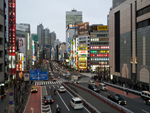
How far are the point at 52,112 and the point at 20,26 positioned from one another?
283 ft

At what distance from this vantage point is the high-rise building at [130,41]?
39.1m

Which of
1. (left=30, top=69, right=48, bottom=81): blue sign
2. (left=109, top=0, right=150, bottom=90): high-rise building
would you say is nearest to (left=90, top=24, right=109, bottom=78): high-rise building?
(left=109, top=0, right=150, bottom=90): high-rise building

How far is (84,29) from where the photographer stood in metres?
108

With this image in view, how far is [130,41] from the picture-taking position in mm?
45625

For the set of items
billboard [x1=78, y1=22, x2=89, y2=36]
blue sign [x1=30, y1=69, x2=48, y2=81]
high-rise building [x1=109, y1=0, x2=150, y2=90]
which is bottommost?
blue sign [x1=30, y1=69, x2=48, y2=81]

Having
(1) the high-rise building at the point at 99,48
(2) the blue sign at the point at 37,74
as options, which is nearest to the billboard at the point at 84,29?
(1) the high-rise building at the point at 99,48

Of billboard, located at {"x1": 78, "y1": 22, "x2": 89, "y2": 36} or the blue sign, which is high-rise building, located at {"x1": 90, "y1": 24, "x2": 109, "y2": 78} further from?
the blue sign

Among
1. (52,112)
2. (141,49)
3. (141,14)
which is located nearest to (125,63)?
(141,49)

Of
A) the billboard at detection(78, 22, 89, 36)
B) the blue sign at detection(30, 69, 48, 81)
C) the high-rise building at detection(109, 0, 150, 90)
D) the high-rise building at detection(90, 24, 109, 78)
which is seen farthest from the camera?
the billboard at detection(78, 22, 89, 36)

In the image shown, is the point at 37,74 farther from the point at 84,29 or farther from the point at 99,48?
the point at 84,29

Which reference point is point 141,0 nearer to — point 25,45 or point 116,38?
point 116,38

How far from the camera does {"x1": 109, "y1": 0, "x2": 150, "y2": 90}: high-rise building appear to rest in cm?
3909

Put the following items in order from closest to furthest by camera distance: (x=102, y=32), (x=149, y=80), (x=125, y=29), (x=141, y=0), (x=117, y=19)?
(x=149, y=80), (x=141, y=0), (x=125, y=29), (x=117, y=19), (x=102, y=32)

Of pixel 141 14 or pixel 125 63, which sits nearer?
pixel 141 14
